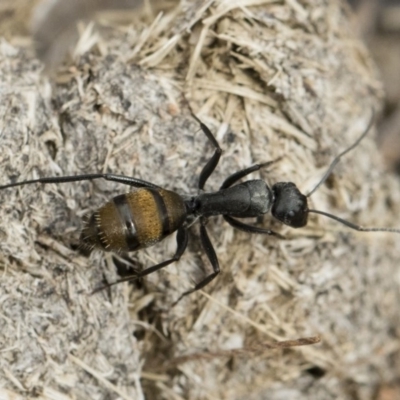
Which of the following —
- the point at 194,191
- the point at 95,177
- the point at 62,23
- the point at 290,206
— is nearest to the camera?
the point at 95,177

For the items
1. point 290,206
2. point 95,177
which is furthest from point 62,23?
point 290,206

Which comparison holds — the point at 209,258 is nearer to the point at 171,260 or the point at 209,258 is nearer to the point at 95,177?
the point at 171,260

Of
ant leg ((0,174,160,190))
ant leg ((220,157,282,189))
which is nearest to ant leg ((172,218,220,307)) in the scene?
ant leg ((220,157,282,189))

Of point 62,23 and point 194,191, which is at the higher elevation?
point 62,23

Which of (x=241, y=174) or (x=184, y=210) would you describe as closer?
(x=184, y=210)

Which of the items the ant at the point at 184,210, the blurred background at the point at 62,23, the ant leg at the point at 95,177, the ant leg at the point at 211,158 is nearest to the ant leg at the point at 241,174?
the ant at the point at 184,210

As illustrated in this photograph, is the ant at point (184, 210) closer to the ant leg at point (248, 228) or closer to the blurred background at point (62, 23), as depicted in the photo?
the ant leg at point (248, 228)

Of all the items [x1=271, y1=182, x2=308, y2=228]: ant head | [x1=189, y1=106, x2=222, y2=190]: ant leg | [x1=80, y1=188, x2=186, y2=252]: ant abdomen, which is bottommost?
[x1=271, y1=182, x2=308, y2=228]: ant head

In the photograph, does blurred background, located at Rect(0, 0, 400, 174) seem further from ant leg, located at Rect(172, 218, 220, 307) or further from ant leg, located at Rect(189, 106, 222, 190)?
ant leg, located at Rect(172, 218, 220, 307)
